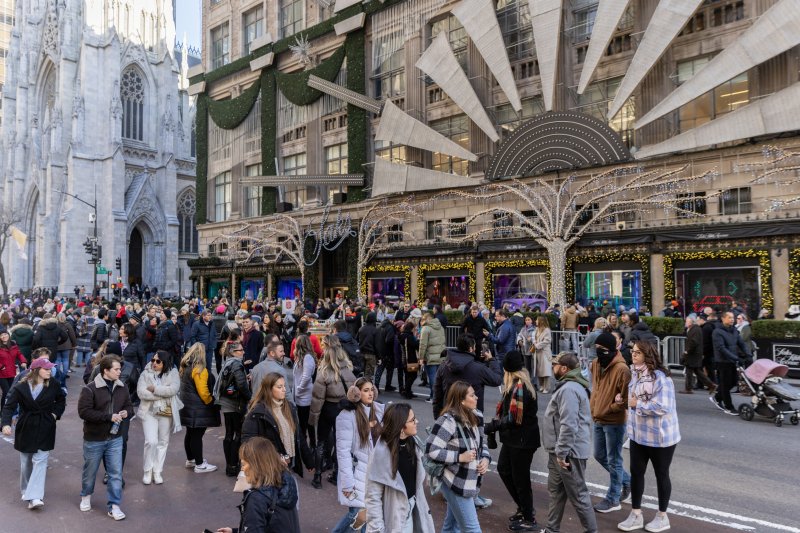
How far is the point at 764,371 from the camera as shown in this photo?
10.5 metres

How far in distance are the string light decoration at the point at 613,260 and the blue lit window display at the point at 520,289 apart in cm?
120

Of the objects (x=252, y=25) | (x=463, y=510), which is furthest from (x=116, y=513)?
(x=252, y=25)

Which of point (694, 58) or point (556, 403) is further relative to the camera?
point (694, 58)

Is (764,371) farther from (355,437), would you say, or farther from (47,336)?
(47,336)

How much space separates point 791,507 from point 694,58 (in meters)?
20.7

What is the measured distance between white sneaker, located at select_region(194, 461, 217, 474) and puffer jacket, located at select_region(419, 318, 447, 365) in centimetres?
506

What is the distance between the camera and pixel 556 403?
5527 millimetres

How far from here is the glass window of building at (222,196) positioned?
1688 inches

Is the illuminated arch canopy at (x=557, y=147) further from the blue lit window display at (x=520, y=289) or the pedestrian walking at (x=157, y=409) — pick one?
the pedestrian walking at (x=157, y=409)

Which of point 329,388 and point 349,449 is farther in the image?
point 329,388

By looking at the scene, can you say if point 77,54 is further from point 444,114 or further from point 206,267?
point 444,114

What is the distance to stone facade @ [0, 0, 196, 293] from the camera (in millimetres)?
55156

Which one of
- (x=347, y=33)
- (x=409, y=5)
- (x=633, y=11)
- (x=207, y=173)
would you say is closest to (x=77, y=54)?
(x=207, y=173)

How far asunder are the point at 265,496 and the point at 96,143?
6143 cm
